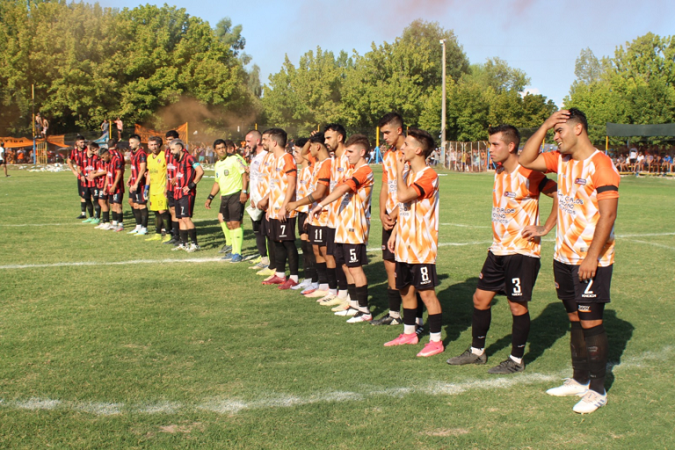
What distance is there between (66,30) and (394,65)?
32.4 m

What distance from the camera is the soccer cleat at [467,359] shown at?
532 cm

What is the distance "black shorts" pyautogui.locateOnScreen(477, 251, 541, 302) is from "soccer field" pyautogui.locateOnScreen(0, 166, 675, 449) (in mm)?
722

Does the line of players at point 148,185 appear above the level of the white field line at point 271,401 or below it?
above

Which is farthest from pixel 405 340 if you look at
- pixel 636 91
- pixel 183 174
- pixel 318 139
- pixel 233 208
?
pixel 636 91

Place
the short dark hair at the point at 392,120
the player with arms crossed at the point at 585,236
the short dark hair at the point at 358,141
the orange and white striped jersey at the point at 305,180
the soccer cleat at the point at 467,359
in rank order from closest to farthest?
1. the player with arms crossed at the point at 585,236
2. the soccer cleat at the point at 467,359
3. the short dark hair at the point at 392,120
4. the short dark hair at the point at 358,141
5. the orange and white striped jersey at the point at 305,180

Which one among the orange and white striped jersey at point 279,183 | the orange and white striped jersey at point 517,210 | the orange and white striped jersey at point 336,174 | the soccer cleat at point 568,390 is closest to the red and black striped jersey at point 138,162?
the orange and white striped jersey at point 279,183

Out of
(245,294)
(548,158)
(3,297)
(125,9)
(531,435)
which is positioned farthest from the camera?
(125,9)

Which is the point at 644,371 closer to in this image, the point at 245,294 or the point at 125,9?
the point at 245,294

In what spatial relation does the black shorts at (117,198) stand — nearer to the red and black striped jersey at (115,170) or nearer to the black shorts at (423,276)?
the red and black striped jersey at (115,170)

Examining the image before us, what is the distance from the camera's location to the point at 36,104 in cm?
5075

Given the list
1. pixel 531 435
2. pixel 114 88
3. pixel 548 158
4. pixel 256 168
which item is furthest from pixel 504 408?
pixel 114 88

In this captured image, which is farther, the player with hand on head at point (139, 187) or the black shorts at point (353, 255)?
the player with hand on head at point (139, 187)

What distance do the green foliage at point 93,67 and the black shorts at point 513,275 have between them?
51.4 meters

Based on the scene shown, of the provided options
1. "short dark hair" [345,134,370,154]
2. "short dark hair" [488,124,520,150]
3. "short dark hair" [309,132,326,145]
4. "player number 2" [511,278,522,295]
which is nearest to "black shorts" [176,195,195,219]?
"short dark hair" [309,132,326,145]
